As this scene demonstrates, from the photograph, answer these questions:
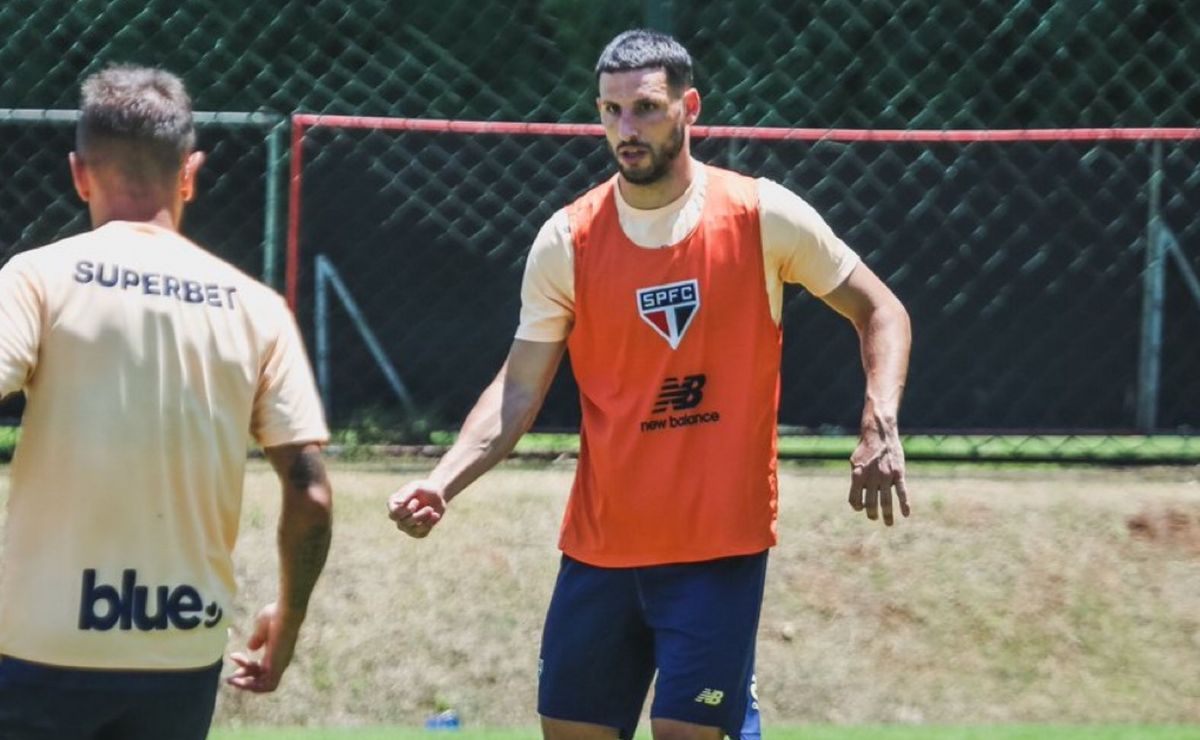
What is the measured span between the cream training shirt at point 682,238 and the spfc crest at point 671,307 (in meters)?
0.11

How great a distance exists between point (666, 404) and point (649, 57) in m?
0.78

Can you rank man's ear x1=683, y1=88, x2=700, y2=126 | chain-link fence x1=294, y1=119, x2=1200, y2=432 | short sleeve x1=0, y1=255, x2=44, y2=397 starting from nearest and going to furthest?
short sleeve x1=0, y1=255, x2=44, y2=397 < man's ear x1=683, y1=88, x2=700, y2=126 < chain-link fence x1=294, y1=119, x2=1200, y2=432

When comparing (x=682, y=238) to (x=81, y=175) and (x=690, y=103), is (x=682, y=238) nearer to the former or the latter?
(x=690, y=103)

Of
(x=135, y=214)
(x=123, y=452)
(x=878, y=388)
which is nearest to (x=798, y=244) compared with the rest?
(x=878, y=388)

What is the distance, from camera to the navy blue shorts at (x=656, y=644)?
4605mm

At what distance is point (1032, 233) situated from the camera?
7938 mm

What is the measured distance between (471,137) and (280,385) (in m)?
4.47

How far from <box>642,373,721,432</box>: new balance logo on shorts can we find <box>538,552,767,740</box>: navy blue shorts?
319 mm

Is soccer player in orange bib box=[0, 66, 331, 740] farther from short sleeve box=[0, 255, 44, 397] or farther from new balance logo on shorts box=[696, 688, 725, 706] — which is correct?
new balance logo on shorts box=[696, 688, 725, 706]

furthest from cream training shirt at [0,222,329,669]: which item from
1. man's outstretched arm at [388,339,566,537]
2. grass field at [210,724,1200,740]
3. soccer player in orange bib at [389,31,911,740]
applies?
grass field at [210,724,1200,740]

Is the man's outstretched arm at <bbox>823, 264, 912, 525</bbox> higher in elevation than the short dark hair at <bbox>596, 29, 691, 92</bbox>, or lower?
lower

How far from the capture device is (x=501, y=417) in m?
4.81

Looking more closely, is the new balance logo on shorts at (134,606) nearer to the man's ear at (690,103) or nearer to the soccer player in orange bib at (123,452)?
the soccer player in orange bib at (123,452)

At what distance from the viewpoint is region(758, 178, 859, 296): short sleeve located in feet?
15.3
